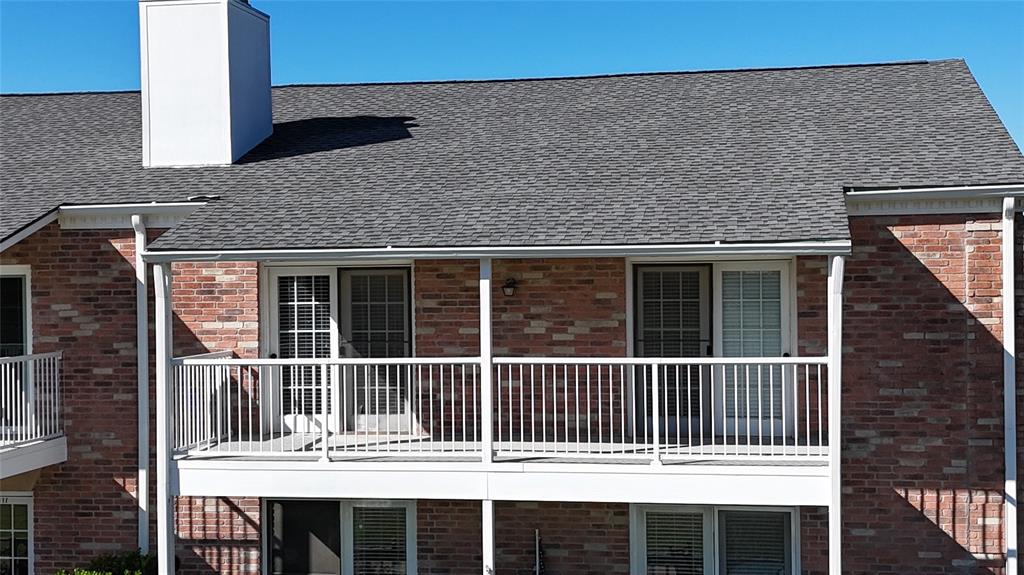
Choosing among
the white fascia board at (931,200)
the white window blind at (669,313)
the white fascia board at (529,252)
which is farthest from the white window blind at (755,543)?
the white fascia board at (931,200)

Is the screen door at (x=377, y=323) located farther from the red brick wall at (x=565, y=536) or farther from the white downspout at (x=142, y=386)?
the white downspout at (x=142, y=386)

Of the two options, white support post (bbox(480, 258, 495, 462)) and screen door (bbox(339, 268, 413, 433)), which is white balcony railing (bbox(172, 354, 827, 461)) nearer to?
screen door (bbox(339, 268, 413, 433))

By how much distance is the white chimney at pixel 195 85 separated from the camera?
47.6 ft

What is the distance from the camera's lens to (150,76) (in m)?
14.9

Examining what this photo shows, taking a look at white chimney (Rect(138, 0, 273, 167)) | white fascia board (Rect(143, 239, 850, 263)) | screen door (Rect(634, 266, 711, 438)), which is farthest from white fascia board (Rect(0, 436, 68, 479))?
screen door (Rect(634, 266, 711, 438))

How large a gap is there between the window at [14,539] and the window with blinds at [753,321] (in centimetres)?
819

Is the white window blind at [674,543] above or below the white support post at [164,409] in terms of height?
below

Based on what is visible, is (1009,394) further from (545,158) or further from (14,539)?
(14,539)

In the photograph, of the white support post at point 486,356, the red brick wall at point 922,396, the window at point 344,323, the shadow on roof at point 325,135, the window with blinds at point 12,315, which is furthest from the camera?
the shadow on roof at point 325,135

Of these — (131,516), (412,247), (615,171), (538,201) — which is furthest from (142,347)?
(615,171)

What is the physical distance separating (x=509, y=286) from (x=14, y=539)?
6543 mm

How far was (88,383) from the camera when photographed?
13422 mm

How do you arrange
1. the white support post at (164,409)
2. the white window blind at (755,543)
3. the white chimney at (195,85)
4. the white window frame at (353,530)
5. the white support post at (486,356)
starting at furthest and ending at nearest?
the white chimney at (195,85), the white window frame at (353,530), the white window blind at (755,543), the white support post at (164,409), the white support post at (486,356)

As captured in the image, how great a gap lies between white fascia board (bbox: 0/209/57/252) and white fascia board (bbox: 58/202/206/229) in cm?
15
